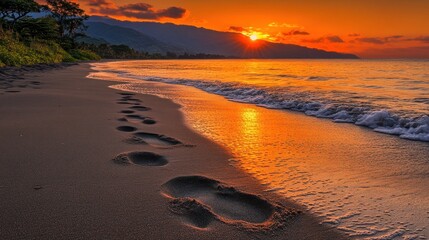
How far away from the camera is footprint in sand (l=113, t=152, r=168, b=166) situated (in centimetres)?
387

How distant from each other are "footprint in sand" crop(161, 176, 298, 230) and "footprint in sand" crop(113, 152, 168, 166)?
2.19ft

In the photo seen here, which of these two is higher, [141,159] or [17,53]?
[17,53]

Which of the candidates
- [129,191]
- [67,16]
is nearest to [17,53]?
[129,191]

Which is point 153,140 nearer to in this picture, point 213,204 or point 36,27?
point 213,204

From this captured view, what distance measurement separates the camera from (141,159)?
404 centimetres

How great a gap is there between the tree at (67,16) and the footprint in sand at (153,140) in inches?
2617

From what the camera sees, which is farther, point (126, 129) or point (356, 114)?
point (356, 114)

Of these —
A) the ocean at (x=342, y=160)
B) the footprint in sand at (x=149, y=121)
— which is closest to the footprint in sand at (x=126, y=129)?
the footprint in sand at (x=149, y=121)

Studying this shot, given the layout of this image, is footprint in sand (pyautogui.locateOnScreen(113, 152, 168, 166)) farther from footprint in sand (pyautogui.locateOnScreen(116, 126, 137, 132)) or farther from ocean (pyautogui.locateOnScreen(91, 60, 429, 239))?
footprint in sand (pyautogui.locateOnScreen(116, 126, 137, 132))

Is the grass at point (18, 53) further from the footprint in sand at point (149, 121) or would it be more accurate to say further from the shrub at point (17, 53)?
the footprint in sand at point (149, 121)

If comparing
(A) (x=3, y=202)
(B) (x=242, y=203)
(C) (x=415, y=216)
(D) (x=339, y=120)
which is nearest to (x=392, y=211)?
(C) (x=415, y=216)

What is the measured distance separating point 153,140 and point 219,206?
248 cm

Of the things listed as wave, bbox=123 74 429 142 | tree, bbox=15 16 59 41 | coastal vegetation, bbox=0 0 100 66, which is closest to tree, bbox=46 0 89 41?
coastal vegetation, bbox=0 0 100 66

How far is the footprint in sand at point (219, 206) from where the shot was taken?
252 cm
